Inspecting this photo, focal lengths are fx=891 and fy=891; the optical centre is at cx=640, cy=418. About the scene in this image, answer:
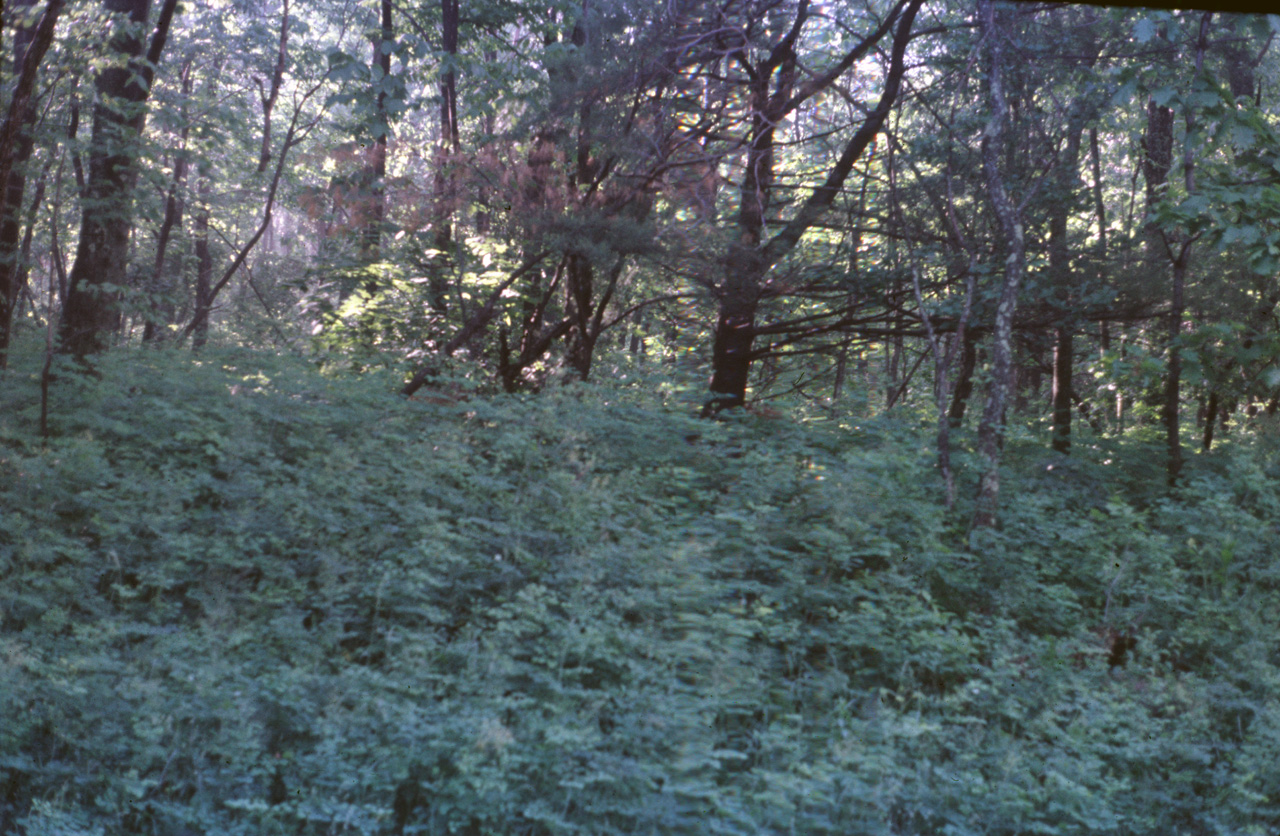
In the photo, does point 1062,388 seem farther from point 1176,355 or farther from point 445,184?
point 445,184

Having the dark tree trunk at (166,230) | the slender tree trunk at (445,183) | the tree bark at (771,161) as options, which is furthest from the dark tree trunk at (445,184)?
the tree bark at (771,161)

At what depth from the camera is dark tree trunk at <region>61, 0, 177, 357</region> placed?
9109 mm

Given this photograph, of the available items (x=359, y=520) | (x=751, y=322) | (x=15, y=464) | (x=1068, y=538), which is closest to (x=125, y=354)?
(x=15, y=464)

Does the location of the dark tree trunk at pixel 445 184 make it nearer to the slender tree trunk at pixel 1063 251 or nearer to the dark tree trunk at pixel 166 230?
the dark tree trunk at pixel 166 230

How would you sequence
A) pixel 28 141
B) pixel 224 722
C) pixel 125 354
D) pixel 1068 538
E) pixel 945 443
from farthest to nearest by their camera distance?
1. pixel 125 354
2. pixel 28 141
3. pixel 945 443
4. pixel 1068 538
5. pixel 224 722

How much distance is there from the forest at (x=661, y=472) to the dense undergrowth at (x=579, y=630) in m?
0.04

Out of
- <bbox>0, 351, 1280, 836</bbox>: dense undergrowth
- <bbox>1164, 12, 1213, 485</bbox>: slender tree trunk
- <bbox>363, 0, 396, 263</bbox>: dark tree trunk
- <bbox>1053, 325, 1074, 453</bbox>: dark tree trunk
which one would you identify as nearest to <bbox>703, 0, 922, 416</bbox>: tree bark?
<bbox>0, 351, 1280, 836</bbox>: dense undergrowth

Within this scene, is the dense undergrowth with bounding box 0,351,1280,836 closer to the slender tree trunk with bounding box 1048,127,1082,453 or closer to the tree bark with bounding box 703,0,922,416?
the slender tree trunk with bounding box 1048,127,1082,453

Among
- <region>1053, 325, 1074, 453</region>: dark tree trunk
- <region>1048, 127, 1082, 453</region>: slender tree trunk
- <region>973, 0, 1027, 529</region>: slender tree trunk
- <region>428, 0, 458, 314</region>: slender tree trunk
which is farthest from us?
<region>428, 0, 458, 314</region>: slender tree trunk

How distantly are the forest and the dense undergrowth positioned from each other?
0.04m

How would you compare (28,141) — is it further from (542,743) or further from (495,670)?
(542,743)

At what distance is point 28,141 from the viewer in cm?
903

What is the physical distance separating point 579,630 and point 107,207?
25.0ft

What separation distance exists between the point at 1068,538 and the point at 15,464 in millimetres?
7840
